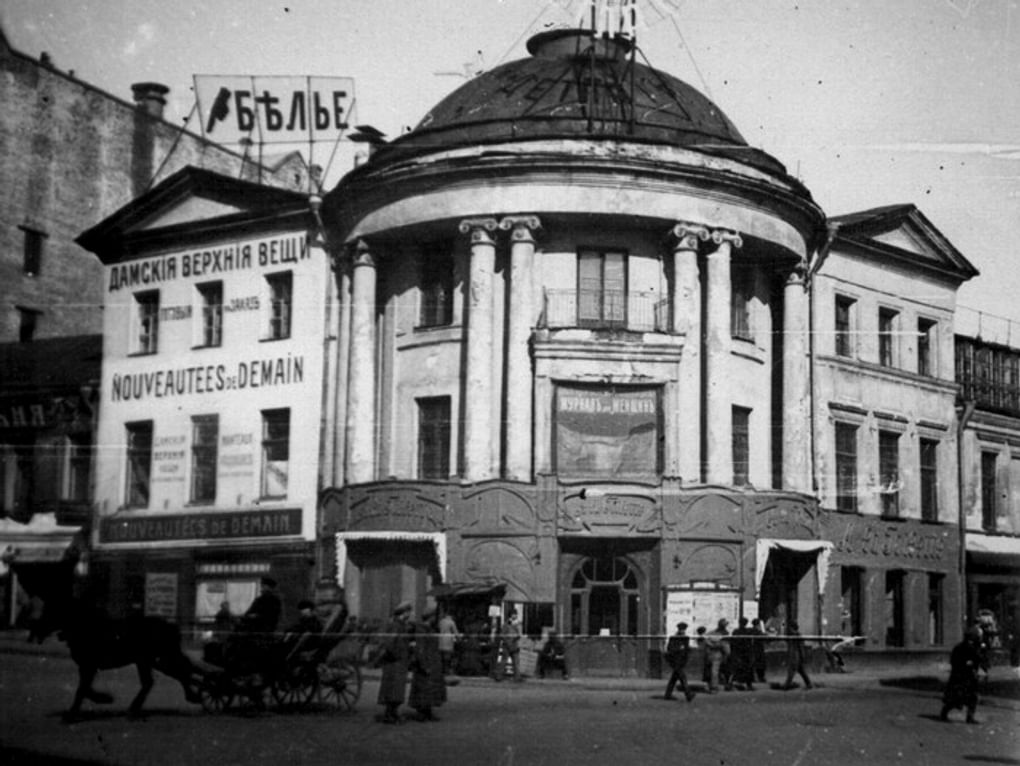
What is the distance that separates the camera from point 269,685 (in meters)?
6.48

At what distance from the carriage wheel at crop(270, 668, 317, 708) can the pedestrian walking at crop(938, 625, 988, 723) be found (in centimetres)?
340

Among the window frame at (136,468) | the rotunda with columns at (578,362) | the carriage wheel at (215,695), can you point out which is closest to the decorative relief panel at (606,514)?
the rotunda with columns at (578,362)

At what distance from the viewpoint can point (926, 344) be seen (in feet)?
27.0

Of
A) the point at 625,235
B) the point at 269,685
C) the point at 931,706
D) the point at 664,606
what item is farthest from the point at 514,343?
the point at 931,706

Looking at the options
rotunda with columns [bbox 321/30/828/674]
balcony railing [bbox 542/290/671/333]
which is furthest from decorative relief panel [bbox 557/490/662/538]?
balcony railing [bbox 542/290/671/333]

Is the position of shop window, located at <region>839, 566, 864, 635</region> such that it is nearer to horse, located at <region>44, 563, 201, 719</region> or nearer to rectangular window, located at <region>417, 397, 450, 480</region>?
rectangular window, located at <region>417, 397, 450, 480</region>

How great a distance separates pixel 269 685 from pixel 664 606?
216 centimetres

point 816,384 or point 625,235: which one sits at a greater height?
point 625,235

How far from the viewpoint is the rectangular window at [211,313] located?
7234 millimetres

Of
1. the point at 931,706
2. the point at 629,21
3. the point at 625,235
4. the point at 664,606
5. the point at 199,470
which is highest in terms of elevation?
the point at 629,21

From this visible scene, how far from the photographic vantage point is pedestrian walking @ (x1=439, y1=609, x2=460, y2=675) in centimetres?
674

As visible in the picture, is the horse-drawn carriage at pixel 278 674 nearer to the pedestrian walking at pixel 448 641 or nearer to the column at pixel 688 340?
the pedestrian walking at pixel 448 641

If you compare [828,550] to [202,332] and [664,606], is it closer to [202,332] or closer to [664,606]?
[664,606]

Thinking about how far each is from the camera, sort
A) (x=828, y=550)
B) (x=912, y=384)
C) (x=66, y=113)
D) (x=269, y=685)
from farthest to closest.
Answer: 1. (x=912, y=384)
2. (x=828, y=550)
3. (x=66, y=113)
4. (x=269, y=685)
